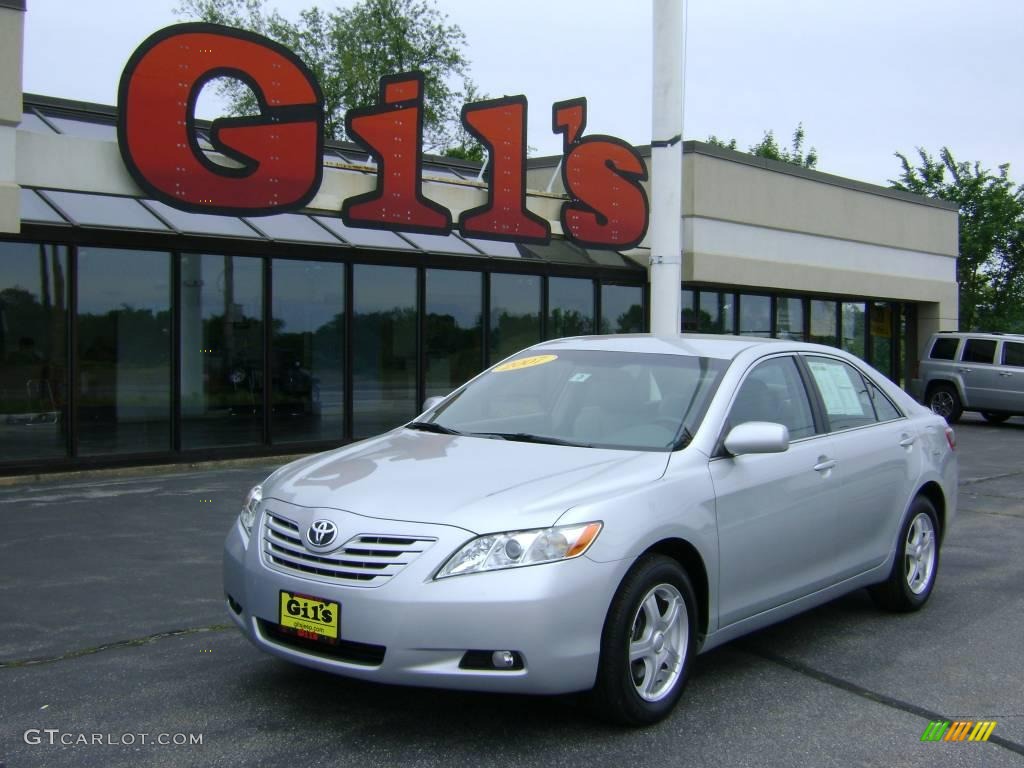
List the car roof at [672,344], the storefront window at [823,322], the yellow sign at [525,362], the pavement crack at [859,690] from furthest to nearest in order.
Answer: the storefront window at [823,322]
the yellow sign at [525,362]
the car roof at [672,344]
the pavement crack at [859,690]

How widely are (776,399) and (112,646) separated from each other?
3.73 m

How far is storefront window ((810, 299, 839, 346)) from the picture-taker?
23.6 metres

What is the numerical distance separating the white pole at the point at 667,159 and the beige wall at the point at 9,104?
6.89m

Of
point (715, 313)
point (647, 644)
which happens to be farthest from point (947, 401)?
point (647, 644)

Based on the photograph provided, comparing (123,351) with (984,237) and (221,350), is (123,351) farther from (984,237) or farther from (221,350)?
(984,237)

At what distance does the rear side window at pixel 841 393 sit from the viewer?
590 cm

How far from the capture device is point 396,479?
14.6 feet

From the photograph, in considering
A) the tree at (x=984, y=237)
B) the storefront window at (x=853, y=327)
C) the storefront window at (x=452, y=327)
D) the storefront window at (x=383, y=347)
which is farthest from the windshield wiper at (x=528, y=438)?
the tree at (x=984, y=237)

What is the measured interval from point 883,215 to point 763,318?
4.54 meters

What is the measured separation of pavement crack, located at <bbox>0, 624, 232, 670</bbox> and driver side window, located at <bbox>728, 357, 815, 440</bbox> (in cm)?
308

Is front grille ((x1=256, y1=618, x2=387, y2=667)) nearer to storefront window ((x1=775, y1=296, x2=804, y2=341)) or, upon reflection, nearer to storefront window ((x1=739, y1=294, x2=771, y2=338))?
storefront window ((x1=739, y1=294, x2=771, y2=338))

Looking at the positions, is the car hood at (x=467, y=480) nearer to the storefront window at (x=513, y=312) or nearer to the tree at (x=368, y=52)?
the storefront window at (x=513, y=312)

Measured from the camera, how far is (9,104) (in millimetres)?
11477

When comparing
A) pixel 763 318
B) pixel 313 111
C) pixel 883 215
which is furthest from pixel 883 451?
pixel 883 215
